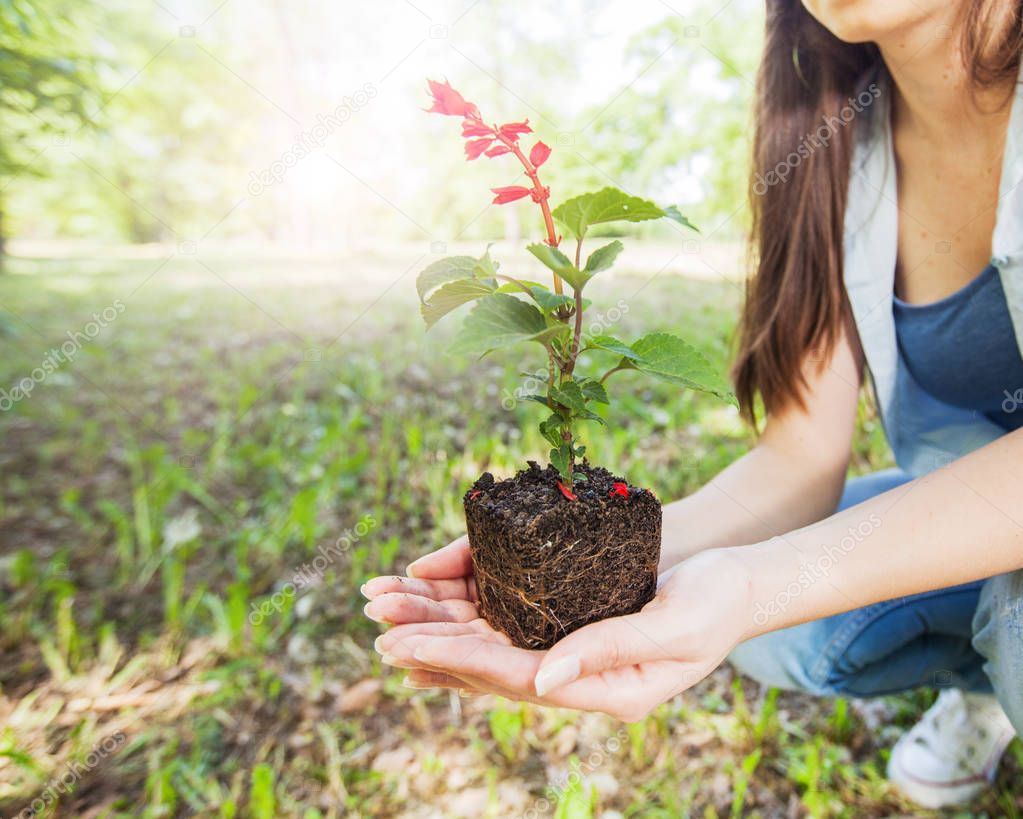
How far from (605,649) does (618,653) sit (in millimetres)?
22

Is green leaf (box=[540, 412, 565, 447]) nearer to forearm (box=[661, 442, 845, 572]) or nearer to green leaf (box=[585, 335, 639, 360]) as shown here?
green leaf (box=[585, 335, 639, 360])

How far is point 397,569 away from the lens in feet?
7.11

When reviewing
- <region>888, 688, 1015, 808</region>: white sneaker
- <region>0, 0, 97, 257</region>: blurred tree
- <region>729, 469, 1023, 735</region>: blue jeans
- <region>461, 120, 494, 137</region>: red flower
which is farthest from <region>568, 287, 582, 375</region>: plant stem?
<region>0, 0, 97, 257</region>: blurred tree

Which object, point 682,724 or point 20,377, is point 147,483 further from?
point 682,724

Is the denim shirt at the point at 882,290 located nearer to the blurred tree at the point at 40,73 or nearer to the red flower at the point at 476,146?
the red flower at the point at 476,146

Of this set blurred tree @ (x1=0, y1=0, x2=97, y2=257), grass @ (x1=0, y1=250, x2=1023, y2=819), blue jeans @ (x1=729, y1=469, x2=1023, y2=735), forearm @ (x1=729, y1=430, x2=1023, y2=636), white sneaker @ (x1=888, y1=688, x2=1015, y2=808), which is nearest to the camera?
forearm @ (x1=729, y1=430, x2=1023, y2=636)

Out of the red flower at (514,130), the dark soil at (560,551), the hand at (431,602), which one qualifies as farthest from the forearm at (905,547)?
the red flower at (514,130)

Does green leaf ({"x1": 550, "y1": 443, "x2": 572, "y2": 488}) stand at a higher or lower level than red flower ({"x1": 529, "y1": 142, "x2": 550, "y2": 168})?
lower

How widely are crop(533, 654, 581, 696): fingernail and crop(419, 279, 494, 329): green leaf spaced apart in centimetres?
41

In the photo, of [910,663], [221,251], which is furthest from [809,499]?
[221,251]

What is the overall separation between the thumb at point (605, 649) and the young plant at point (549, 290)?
0.25m

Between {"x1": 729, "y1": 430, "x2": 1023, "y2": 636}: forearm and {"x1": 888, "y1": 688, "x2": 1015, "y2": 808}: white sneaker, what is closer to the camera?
{"x1": 729, "y1": 430, "x2": 1023, "y2": 636}: forearm

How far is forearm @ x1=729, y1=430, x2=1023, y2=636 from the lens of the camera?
2.96ft

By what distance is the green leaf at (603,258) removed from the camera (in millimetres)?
758
